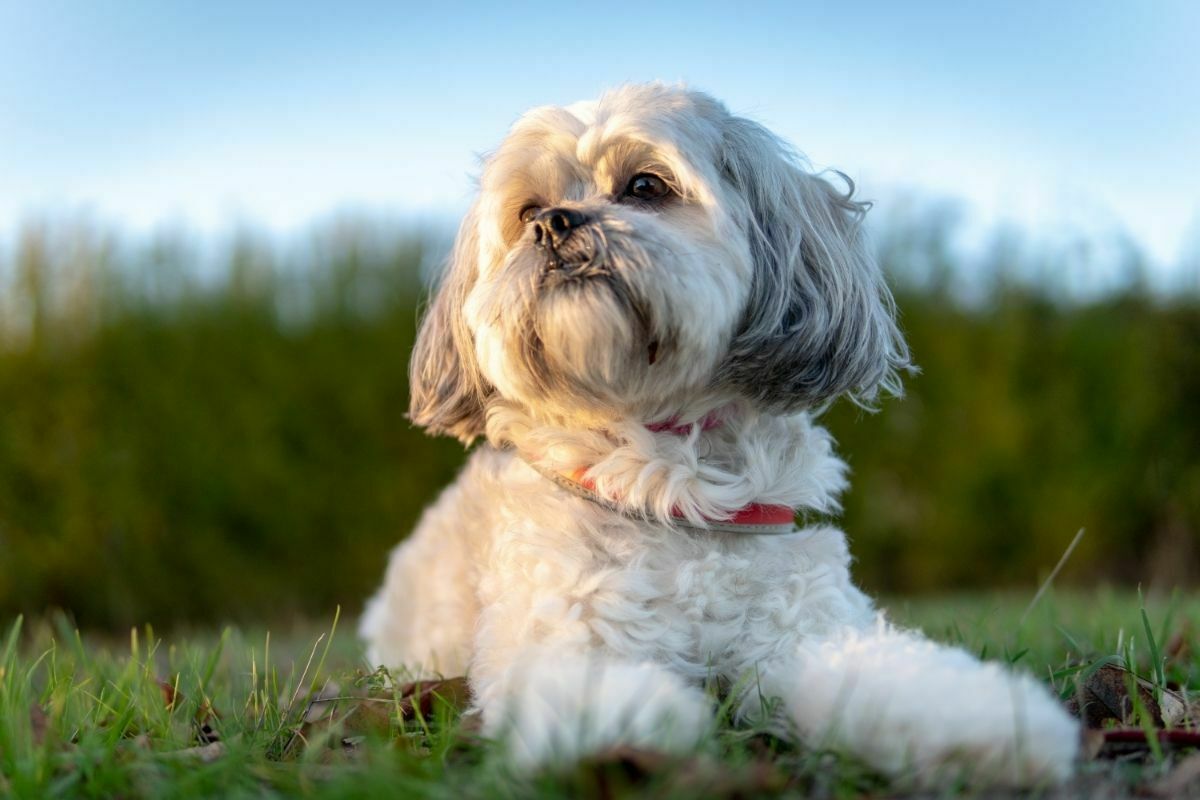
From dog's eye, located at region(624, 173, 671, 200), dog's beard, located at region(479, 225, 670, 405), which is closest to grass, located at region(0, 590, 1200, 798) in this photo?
dog's beard, located at region(479, 225, 670, 405)

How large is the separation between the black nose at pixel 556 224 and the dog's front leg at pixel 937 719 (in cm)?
122

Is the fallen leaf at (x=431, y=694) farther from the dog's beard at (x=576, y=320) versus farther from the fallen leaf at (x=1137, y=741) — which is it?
the fallen leaf at (x=1137, y=741)

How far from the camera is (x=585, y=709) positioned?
6.32 feet

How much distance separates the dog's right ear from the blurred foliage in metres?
5.12

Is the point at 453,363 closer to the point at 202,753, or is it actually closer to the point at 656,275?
the point at 656,275

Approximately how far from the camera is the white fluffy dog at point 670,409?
2535 millimetres

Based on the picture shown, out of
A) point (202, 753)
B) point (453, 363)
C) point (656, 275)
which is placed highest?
point (656, 275)

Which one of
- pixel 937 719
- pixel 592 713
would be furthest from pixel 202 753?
pixel 937 719

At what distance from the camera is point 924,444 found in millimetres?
9117

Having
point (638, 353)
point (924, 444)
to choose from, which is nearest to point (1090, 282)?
point (924, 444)

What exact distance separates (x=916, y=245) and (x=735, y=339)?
7.13 meters

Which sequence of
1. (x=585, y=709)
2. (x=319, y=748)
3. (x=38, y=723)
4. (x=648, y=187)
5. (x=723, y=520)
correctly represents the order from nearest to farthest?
(x=585, y=709)
(x=319, y=748)
(x=38, y=723)
(x=723, y=520)
(x=648, y=187)

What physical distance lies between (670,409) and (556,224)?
587mm

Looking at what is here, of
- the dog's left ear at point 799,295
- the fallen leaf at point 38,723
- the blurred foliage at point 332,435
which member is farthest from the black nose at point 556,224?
the blurred foliage at point 332,435
